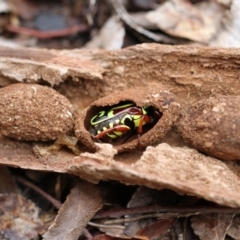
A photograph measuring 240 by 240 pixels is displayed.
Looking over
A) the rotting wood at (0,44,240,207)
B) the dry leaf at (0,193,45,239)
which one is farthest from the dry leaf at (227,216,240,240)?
the dry leaf at (0,193,45,239)

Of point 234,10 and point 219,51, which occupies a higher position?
point 234,10

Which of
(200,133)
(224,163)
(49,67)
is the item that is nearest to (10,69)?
(49,67)

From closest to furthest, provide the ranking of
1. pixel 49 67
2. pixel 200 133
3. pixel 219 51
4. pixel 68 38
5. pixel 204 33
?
pixel 200 133
pixel 219 51
pixel 49 67
pixel 204 33
pixel 68 38

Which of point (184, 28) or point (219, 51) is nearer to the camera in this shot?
point (219, 51)

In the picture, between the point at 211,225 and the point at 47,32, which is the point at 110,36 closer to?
the point at 47,32

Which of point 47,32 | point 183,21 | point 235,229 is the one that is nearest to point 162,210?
point 235,229

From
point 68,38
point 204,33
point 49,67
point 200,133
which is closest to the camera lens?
point 200,133

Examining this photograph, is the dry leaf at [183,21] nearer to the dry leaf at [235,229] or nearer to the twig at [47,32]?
the twig at [47,32]

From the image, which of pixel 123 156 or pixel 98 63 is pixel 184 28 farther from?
pixel 123 156
